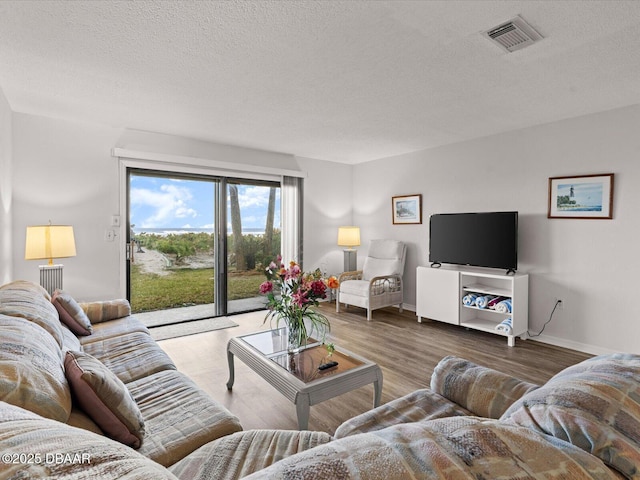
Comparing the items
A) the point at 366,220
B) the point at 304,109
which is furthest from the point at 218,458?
the point at 366,220

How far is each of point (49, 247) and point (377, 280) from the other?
3.91 metres

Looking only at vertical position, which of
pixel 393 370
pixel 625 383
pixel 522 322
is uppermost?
pixel 625 383

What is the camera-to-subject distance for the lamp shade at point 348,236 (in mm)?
5816

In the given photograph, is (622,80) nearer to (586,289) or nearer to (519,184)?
(519,184)

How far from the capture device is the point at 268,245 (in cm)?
539

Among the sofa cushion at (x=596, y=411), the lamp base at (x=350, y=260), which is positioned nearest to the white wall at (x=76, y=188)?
the lamp base at (x=350, y=260)

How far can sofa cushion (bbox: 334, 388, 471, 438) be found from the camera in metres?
1.46

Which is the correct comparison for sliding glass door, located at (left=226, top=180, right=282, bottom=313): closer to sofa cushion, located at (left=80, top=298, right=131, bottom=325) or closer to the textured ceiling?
the textured ceiling

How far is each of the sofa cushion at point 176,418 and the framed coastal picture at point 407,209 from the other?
13.7ft

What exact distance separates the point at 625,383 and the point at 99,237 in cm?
462

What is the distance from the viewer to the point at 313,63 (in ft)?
7.96

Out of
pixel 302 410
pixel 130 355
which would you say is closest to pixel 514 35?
pixel 302 410

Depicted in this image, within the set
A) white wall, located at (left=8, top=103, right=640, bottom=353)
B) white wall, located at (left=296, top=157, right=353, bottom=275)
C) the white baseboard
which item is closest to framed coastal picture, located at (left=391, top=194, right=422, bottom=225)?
white wall, located at (left=8, top=103, right=640, bottom=353)

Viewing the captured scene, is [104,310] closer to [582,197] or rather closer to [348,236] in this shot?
[348,236]
